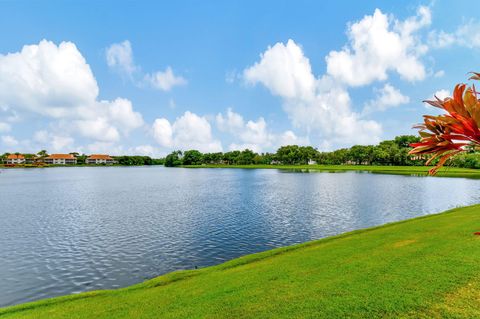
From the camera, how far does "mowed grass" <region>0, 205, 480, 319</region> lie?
6.54m

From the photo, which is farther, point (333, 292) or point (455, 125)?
point (333, 292)

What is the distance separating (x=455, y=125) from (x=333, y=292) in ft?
22.2

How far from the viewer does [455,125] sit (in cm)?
188

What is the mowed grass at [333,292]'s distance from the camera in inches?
257

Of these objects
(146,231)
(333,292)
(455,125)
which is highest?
(455,125)

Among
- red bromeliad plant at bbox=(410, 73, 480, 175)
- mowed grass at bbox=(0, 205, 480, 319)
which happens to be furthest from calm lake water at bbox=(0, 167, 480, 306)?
red bromeliad plant at bbox=(410, 73, 480, 175)

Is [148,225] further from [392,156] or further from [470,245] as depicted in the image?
[392,156]

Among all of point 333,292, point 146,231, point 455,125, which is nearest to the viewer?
point 455,125

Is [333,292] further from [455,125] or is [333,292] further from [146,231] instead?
[146,231]

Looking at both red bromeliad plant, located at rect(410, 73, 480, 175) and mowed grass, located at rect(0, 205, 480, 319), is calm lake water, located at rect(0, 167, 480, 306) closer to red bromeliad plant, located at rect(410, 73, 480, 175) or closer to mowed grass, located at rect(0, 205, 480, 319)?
mowed grass, located at rect(0, 205, 480, 319)

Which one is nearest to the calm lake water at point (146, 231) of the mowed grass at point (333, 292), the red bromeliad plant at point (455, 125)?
the mowed grass at point (333, 292)

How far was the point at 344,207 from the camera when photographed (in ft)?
114

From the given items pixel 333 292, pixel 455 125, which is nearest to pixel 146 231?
pixel 333 292

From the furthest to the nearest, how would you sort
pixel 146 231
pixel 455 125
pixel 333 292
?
pixel 146 231 < pixel 333 292 < pixel 455 125
